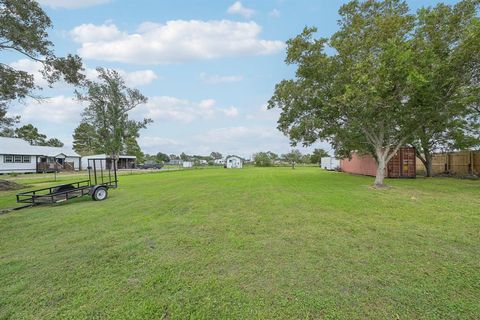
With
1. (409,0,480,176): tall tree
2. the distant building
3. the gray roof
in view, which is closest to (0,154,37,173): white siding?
the gray roof

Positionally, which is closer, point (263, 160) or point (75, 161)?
point (75, 161)

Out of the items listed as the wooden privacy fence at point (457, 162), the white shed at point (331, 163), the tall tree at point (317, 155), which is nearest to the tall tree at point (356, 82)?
the wooden privacy fence at point (457, 162)

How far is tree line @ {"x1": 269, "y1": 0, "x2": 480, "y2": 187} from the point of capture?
10.8 meters

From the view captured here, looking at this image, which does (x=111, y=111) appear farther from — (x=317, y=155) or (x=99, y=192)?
(x=317, y=155)

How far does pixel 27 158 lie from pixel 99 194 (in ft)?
106

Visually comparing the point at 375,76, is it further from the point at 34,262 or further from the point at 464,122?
the point at 464,122

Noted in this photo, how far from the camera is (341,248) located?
13.9 feet

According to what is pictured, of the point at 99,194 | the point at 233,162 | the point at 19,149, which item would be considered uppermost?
the point at 19,149

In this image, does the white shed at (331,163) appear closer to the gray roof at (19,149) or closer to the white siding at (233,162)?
the white siding at (233,162)

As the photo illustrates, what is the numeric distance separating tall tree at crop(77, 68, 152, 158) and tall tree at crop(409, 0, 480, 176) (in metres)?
35.0

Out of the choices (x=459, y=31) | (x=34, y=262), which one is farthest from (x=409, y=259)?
(x=459, y=31)

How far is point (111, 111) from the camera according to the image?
36.2 m

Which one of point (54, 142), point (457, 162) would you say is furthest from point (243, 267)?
point (54, 142)

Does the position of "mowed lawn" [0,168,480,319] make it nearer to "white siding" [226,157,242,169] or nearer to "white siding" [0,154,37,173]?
"white siding" [0,154,37,173]
